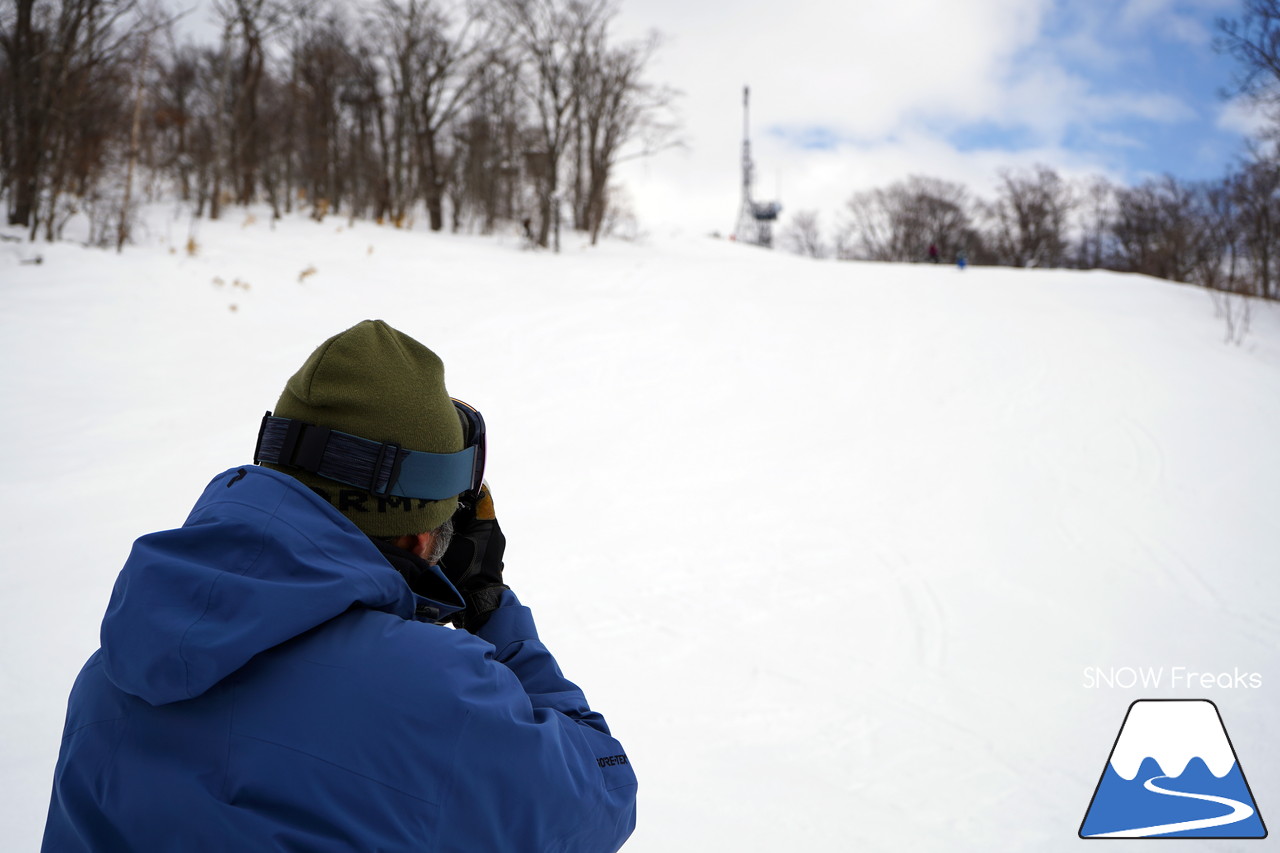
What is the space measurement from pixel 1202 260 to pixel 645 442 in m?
38.4

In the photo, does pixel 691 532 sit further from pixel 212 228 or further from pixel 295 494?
pixel 212 228

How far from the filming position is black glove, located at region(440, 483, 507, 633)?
66.3 inches

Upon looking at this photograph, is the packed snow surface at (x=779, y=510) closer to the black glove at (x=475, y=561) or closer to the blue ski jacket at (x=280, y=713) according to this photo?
the black glove at (x=475, y=561)

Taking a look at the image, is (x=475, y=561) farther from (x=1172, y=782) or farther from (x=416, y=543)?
(x=1172, y=782)

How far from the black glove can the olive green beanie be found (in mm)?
199

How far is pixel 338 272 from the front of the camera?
561 inches

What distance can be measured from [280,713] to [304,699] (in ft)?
0.12

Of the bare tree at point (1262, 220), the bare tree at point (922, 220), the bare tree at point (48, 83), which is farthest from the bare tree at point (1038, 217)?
the bare tree at point (48, 83)

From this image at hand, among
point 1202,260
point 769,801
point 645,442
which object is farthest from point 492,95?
point 1202,260

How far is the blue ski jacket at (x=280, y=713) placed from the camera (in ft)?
3.44

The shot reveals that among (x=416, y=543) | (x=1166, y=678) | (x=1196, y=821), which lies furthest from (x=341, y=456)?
(x=1166, y=678)

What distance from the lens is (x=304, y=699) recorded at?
3.59ft

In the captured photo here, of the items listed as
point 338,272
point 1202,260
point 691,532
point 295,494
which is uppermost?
point 1202,260

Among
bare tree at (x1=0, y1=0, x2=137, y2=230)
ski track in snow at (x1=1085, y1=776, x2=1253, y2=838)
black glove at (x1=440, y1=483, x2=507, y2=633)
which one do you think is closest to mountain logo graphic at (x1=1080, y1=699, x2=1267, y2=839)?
ski track in snow at (x1=1085, y1=776, x2=1253, y2=838)
